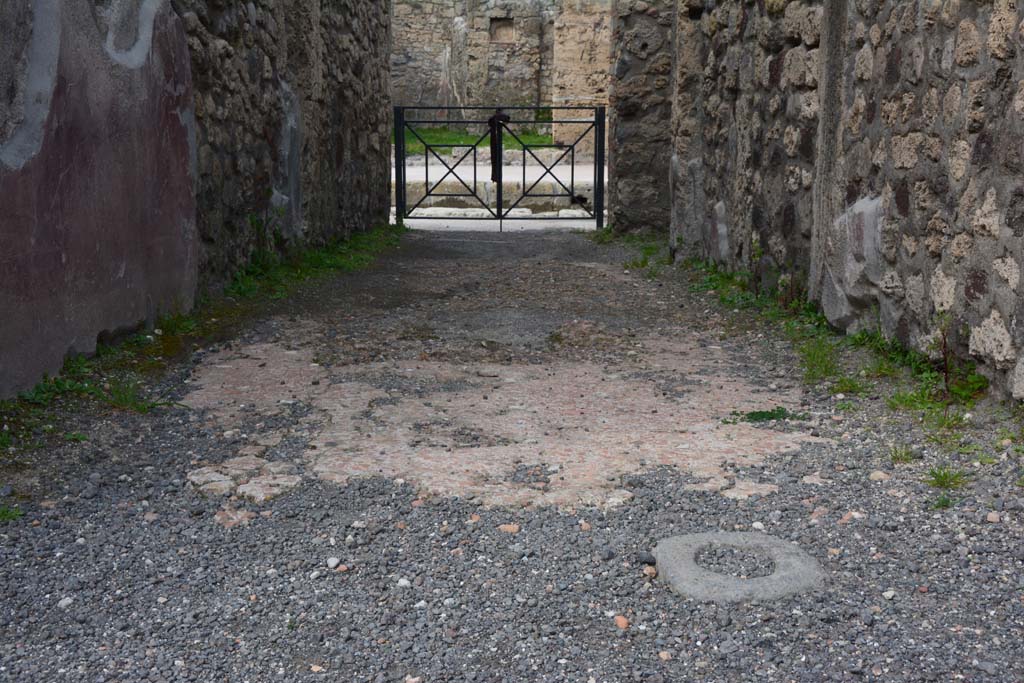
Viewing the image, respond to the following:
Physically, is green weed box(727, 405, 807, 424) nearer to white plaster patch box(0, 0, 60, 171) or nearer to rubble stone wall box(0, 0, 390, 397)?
rubble stone wall box(0, 0, 390, 397)

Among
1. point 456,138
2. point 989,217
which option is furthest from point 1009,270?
point 456,138

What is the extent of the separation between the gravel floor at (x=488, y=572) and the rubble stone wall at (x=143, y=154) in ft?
1.83

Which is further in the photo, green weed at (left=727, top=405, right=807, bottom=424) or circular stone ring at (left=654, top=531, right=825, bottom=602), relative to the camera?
green weed at (left=727, top=405, right=807, bottom=424)

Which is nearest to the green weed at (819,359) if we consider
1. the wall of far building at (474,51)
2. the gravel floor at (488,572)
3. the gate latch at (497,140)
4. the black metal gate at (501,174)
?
the gravel floor at (488,572)

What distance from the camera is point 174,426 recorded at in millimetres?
3420

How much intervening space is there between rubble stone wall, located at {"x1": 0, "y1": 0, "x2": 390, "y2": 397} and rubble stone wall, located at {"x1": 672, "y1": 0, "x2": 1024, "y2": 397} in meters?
2.53

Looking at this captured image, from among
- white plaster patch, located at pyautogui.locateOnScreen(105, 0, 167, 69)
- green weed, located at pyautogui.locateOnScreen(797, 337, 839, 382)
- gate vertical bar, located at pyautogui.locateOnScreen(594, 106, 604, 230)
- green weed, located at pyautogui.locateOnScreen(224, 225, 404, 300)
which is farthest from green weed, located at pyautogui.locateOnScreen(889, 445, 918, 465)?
gate vertical bar, located at pyautogui.locateOnScreen(594, 106, 604, 230)

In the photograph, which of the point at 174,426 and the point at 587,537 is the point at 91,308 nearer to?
the point at 174,426

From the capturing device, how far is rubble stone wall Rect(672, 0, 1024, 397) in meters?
3.09

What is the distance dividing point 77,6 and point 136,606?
239 centimetres

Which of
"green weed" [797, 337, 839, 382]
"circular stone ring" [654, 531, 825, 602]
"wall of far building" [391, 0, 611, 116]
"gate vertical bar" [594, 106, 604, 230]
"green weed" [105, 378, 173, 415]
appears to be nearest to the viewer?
"circular stone ring" [654, 531, 825, 602]

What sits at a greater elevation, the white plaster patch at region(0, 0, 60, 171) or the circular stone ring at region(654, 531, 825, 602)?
the white plaster patch at region(0, 0, 60, 171)

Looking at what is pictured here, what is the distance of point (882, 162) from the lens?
12.9 feet

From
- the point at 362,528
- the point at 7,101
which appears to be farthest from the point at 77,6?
the point at 362,528
